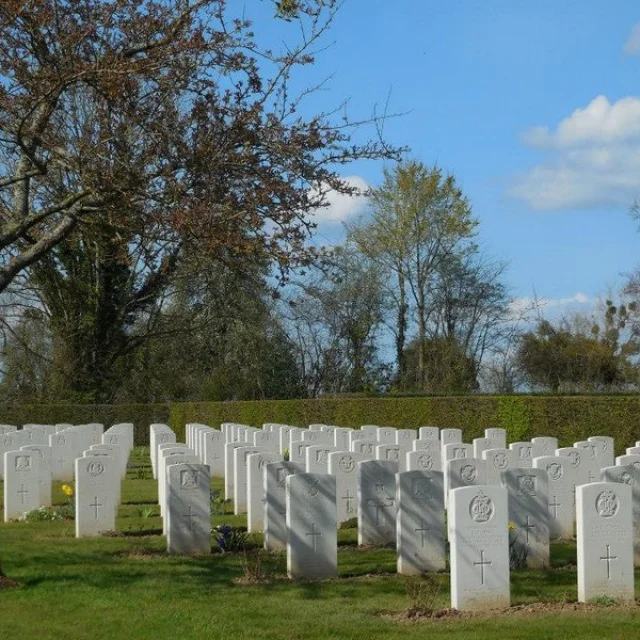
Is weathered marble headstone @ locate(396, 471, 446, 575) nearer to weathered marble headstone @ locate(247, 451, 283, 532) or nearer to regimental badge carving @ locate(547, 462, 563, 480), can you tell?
regimental badge carving @ locate(547, 462, 563, 480)

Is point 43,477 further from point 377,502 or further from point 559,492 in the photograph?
point 559,492

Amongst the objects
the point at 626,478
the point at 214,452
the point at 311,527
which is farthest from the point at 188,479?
the point at 214,452

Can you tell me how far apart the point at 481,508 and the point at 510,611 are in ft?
2.89

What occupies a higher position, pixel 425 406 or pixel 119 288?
pixel 119 288

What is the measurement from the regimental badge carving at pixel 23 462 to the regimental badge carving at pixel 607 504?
945cm

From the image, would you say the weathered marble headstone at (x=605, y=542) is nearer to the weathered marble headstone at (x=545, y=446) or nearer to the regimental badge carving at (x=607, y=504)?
the regimental badge carving at (x=607, y=504)

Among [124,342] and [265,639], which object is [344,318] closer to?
[124,342]

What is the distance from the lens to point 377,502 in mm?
12648

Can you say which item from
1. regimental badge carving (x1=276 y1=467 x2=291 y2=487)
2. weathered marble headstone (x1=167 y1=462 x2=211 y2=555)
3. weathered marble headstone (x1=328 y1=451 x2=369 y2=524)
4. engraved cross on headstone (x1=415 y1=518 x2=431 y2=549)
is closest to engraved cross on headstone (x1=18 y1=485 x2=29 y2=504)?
weathered marble headstone (x1=167 y1=462 x2=211 y2=555)

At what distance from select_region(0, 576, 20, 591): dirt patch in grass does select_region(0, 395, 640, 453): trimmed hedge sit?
17.1 meters

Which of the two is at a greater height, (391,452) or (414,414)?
(414,414)

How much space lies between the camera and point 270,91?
10.3m

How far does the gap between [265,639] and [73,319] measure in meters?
31.3

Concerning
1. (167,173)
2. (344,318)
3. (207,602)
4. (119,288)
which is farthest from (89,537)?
(344,318)
